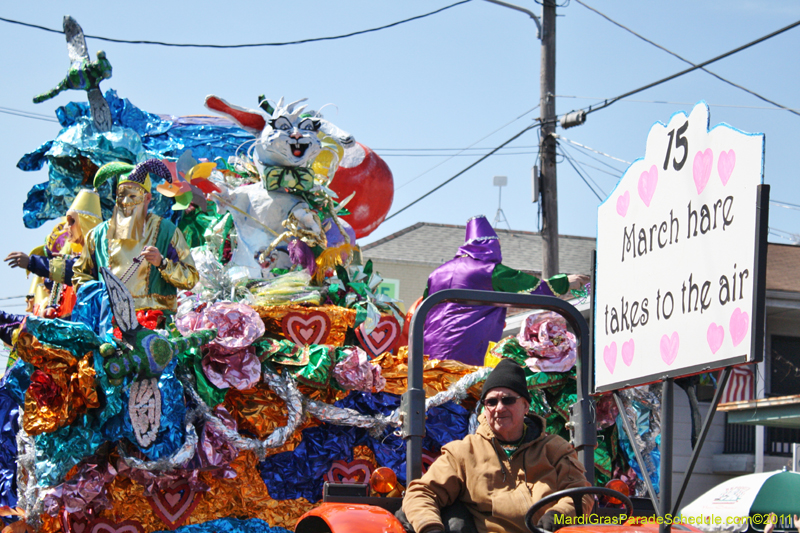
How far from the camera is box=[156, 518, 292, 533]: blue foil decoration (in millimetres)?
5820

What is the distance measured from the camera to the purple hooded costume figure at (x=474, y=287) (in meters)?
7.19

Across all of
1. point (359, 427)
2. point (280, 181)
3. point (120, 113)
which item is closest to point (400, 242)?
point (120, 113)

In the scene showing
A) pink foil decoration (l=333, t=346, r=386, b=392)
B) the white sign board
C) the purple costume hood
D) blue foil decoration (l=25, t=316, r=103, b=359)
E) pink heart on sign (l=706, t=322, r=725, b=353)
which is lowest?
pink foil decoration (l=333, t=346, r=386, b=392)

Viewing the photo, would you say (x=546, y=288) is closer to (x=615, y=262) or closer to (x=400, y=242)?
(x=615, y=262)

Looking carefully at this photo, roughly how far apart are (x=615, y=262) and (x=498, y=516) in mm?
1114

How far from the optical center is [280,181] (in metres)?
7.78

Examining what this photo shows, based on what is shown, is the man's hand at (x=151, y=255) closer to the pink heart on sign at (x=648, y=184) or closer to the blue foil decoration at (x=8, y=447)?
the blue foil decoration at (x=8, y=447)

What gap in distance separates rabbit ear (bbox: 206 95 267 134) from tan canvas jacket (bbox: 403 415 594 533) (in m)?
5.29

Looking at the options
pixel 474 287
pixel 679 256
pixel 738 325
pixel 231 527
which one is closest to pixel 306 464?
pixel 231 527

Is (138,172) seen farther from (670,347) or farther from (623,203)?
(670,347)

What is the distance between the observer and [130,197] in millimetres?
6770

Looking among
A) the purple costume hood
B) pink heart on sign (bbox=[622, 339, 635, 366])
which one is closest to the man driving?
pink heart on sign (bbox=[622, 339, 635, 366])

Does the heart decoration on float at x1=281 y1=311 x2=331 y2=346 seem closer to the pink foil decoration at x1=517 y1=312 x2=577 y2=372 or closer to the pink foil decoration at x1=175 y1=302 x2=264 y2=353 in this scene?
the pink foil decoration at x1=175 y1=302 x2=264 y2=353

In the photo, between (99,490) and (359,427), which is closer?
(99,490)
